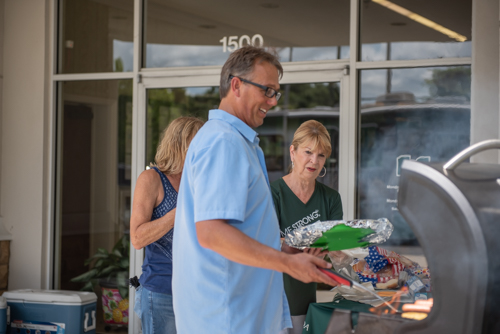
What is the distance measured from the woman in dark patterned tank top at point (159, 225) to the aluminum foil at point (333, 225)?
A: 583mm

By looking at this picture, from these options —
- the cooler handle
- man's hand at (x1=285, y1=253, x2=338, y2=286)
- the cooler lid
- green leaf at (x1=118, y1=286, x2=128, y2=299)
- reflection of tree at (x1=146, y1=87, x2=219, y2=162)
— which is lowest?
the cooler handle

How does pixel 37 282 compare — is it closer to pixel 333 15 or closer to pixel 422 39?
pixel 333 15

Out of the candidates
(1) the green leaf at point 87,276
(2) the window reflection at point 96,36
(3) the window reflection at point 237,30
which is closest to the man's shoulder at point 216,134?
(3) the window reflection at point 237,30

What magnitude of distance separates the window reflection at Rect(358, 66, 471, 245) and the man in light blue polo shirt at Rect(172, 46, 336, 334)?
2.36m

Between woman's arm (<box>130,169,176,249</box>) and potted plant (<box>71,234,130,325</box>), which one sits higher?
woman's arm (<box>130,169,176,249</box>)

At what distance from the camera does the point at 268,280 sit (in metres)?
1.73

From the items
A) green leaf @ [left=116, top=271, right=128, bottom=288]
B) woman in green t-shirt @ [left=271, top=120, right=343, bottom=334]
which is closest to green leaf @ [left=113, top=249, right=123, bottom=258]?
green leaf @ [left=116, top=271, right=128, bottom=288]

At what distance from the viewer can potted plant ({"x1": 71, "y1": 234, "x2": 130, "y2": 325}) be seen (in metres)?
4.78

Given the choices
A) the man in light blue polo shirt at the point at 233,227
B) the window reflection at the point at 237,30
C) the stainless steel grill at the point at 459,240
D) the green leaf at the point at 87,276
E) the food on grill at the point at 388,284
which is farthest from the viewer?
the green leaf at the point at 87,276

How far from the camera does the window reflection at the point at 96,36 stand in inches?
189

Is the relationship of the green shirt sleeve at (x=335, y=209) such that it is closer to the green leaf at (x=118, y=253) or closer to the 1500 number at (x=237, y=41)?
the 1500 number at (x=237, y=41)

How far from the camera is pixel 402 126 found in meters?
3.97

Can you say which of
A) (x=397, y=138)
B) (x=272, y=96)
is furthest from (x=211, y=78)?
(x=272, y=96)

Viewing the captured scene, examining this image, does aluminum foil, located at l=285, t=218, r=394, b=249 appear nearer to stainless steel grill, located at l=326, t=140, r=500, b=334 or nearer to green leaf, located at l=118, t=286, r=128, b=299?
stainless steel grill, located at l=326, t=140, r=500, b=334
